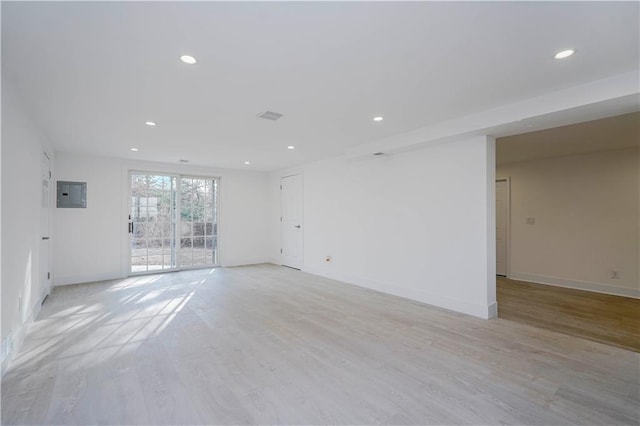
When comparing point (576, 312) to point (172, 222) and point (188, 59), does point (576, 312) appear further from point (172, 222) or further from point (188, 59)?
point (172, 222)

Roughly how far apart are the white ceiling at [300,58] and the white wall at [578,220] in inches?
139

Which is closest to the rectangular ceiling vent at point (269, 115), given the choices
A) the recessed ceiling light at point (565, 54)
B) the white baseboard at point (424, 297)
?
the recessed ceiling light at point (565, 54)

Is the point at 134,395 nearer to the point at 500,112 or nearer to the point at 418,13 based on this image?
the point at 418,13

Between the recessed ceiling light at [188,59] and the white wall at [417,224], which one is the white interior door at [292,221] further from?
the recessed ceiling light at [188,59]

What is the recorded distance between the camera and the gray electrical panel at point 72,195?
17.2 feet

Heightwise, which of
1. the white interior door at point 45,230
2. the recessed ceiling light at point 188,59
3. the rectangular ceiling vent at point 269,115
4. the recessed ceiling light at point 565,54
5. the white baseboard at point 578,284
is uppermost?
the recessed ceiling light at point 565,54

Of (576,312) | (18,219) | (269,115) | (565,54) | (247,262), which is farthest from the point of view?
(247,262)

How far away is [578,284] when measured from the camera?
526 cm

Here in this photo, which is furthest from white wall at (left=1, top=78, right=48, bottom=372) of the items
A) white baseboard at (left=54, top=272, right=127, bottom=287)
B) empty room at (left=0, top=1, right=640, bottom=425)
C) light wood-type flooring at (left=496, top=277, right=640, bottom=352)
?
light wood-type flooring at (left=496, top=277, right=640, bottom=352)

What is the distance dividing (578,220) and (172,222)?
7.80 metres

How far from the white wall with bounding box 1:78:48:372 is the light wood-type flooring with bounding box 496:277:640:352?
5062 mm

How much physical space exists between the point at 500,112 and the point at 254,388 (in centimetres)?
350

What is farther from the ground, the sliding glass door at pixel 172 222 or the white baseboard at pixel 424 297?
the sliding glass door at pixel 172 222

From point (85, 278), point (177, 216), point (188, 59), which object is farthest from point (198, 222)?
point (188, 59)
